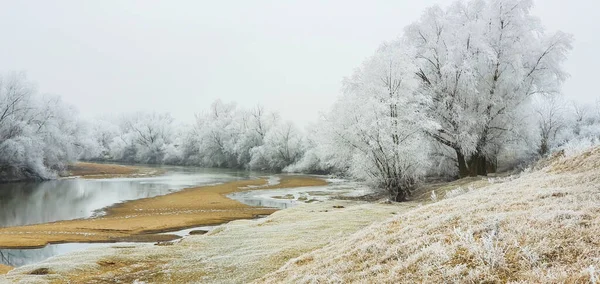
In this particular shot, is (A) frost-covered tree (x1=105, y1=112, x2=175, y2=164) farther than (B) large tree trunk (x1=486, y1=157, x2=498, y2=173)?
Yes

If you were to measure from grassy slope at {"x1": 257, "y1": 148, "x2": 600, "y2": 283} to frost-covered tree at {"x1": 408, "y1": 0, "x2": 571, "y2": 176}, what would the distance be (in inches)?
872

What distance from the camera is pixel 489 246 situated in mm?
6641

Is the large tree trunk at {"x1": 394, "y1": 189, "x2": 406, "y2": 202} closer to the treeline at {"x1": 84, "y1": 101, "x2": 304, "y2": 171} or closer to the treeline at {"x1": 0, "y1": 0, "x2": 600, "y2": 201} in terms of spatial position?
the treeline at {"x1": 0, "y1": 0, "x2": 600, "y2": 201}

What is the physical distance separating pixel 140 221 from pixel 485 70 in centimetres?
2983

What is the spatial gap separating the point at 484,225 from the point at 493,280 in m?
2.37

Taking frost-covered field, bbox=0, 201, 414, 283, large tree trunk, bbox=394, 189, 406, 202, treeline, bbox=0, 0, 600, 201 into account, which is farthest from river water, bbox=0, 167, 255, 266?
large tree trunk, bbox=394, 189, 406, 202

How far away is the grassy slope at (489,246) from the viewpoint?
19.5 ft

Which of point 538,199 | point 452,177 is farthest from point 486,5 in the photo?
point 538,199

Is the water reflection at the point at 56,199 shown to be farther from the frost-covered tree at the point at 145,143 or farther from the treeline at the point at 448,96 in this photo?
the frost-covered tree at the point at 145,143

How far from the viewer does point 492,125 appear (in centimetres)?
3400

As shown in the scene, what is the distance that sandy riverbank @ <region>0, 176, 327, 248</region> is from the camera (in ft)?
77.7

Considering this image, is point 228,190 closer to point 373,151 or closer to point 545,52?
point 373,151

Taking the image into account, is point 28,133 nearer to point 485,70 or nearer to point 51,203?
point 51,203

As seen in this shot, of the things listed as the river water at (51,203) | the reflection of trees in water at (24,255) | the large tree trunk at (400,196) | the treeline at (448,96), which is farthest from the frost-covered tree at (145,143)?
the reflection of trees in water at (24,255)
